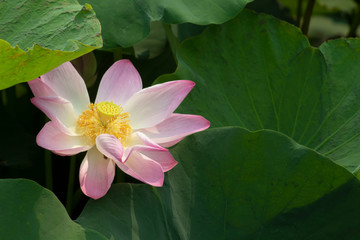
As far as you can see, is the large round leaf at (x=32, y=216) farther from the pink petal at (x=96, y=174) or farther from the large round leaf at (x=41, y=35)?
the large round leaf at (x=41, y=35)

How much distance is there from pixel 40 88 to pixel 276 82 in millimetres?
572

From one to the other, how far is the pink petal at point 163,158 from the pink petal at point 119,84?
143mm

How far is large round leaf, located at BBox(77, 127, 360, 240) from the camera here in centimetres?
92

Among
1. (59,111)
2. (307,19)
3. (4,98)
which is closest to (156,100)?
(59,111)

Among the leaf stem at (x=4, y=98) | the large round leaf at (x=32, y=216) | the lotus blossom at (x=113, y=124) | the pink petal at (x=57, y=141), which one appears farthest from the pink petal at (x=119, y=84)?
the leaf stem at (x=4, y=98)

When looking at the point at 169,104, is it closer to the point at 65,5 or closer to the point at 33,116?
the point at 65,5

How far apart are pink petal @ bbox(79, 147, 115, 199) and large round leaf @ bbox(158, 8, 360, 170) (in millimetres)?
289

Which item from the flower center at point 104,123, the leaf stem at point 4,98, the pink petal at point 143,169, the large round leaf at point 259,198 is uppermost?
the flower center at point 104,123

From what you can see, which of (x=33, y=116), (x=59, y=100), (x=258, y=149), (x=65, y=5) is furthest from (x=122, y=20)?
(x=33, y=116)

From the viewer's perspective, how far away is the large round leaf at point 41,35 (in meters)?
0.77

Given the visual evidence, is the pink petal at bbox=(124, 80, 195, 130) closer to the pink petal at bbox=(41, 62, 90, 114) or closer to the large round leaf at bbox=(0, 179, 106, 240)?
the pink petal at bbox=(41, 62, 90, 114)

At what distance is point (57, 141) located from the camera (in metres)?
0.87

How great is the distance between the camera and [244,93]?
1.21 meters

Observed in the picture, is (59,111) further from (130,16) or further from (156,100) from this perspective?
(130,16)
